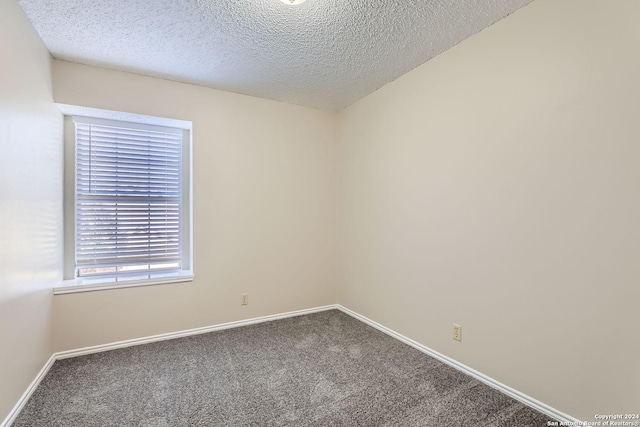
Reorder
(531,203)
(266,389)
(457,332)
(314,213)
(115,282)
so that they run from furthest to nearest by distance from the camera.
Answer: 1. (314,213)
2. (115,282)
3. (457,332)
4. (266,389)
5. (531,203)

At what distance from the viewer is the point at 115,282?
2.56 m

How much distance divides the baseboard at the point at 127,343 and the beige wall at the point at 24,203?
54mm

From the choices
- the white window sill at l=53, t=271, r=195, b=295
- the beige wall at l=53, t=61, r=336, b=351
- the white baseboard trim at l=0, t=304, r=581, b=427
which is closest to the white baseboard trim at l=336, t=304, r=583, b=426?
the white baseboard trim at l=0, t=304, r=581, b=427

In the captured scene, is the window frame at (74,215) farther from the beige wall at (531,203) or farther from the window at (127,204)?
the beige wall at (531,203)

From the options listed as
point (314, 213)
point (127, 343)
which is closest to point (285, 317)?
point (314, 213)

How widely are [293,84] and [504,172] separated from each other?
2002 millimetres

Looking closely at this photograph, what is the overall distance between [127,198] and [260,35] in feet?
6.40

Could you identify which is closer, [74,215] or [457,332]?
[457,332]

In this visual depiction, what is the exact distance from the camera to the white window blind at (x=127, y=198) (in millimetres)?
2654

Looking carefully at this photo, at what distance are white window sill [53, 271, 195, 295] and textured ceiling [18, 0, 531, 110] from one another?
6.09 ft

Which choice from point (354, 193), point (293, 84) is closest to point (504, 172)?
point (354, 193)

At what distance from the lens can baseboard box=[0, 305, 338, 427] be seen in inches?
68.6

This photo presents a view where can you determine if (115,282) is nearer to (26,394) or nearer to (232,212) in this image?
→ (26,394)

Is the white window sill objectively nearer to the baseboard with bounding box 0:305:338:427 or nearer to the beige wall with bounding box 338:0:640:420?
the baseboard with bounding box 0:305:338:427
